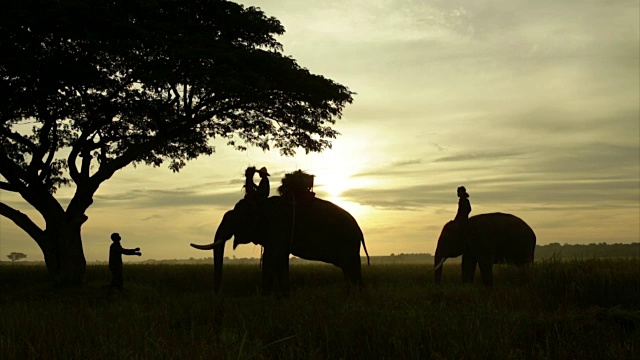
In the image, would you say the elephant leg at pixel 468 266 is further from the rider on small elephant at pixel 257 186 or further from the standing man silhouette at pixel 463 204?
the rider on small elephant at pixel 257 186

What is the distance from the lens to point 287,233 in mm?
11359

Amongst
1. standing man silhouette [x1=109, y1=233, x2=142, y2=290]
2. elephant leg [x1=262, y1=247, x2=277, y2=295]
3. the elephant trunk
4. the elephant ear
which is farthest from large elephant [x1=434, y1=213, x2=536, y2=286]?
standing man silhouette [x1=109, y1=233, x2=142, y2=290]

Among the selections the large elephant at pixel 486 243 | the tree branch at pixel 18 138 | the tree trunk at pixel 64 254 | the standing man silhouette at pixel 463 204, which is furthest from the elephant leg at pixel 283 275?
the tree branch at pixel 18 138

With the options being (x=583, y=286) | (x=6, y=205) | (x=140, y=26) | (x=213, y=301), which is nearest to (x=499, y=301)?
(x=583, y=286)

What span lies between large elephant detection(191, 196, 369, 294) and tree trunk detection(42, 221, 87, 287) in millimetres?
6809

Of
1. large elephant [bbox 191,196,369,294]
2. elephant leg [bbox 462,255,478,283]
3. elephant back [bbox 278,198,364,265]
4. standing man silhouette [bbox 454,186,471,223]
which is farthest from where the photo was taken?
Result: elephant leg [bbox 462,255,478,283]

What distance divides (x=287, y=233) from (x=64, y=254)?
9476 mm

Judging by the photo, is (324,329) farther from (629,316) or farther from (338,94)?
(338,94)

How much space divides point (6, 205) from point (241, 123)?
8.36 metres

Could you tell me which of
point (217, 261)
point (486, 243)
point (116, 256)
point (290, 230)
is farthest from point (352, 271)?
point (116, 256)

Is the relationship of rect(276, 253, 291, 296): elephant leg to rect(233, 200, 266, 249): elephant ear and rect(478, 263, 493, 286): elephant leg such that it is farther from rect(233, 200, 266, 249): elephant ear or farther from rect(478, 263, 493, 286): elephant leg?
rect(478, 263, 493, 286): elephant leg

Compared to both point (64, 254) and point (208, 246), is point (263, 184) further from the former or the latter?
point (64, 254)

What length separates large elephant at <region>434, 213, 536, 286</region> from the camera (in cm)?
1448

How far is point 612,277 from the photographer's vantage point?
1064 cm
